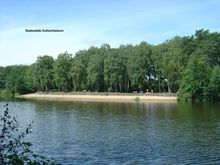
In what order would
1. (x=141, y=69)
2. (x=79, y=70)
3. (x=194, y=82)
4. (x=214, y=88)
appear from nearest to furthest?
1. (x=214, y=88)
2. (x=194, y=82)
3. (x=141, y=69)
4. (x=79, y=70)

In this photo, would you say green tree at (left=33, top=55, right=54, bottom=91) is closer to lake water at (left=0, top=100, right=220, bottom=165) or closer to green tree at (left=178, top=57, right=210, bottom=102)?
green tree at (left=178, top=57, right=210, bottom=102)

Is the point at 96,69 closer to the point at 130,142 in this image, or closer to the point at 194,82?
the point at 194,82

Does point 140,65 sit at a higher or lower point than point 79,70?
higher

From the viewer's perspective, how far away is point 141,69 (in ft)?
419

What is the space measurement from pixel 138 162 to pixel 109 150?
5.06m

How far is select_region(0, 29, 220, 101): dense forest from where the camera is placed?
108 meters

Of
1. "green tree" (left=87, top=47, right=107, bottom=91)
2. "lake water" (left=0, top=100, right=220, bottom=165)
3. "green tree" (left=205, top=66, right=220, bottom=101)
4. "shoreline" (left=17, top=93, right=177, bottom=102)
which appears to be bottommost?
"lake water" (left=0, top=100, right=220, bottom=165)

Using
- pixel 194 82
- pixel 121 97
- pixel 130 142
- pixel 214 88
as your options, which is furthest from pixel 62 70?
pixel 130 142

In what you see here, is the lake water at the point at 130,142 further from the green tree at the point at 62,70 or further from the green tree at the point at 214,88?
the green tree at the point at 62,70

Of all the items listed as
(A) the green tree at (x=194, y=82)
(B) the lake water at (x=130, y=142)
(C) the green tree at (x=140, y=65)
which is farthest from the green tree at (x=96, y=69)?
(B) the lake water at (x=130, y=142)

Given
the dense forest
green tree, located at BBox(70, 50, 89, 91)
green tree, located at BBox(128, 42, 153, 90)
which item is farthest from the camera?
green tree, located at BBox(70, 50, 89, 91)

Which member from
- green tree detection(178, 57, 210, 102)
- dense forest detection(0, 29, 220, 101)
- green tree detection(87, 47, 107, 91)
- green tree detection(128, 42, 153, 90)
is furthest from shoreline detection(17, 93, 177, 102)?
green tree detection(128, 42, 153, 90)

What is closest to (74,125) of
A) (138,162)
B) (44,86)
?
(138,162)

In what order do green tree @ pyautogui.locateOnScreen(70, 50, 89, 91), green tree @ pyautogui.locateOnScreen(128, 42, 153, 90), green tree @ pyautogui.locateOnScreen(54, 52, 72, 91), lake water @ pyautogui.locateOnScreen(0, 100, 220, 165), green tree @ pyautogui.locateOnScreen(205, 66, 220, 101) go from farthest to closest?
green tree @ pyautogui.locateOnScreen(54, 52, 72, 91), green tree @ pyautogui.locateOnScreen(70, 50, 89, 91), green tree @ pyautogui.locateOnScreen(128, 42, 153, 90), green tree @ pyautogui.locateOnScreen(205, 66, 220, 101), lake water @ pyautogui.locateOnScreen(0, 100, 220, 165)
